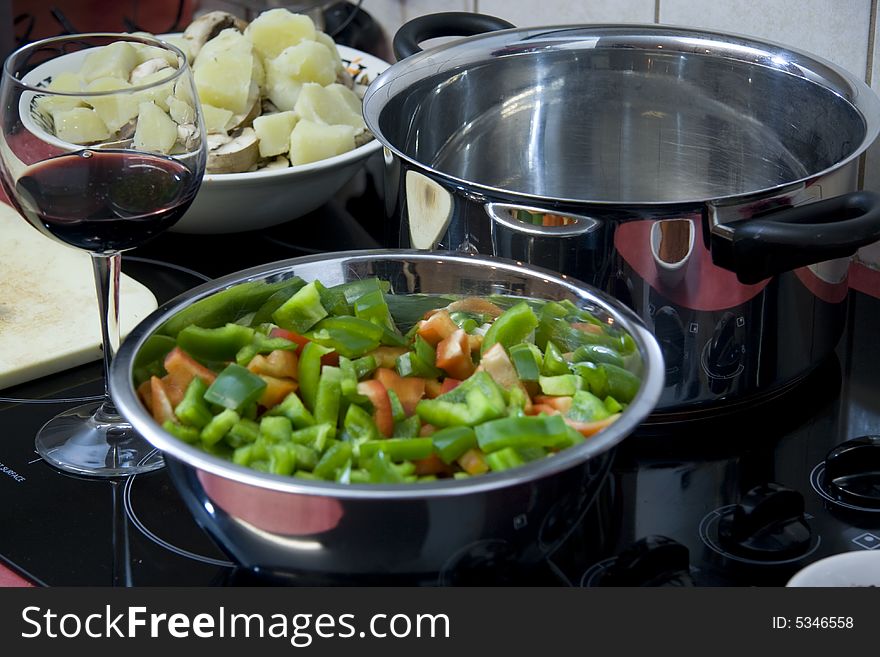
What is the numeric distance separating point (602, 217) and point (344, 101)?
0.50 meters

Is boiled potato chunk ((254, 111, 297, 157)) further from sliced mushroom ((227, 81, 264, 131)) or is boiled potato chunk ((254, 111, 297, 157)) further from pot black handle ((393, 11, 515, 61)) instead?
pot black handle ((393, 11, 515, 61))

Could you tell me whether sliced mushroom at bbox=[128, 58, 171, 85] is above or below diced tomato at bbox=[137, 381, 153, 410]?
above

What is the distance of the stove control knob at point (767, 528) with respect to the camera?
74cm

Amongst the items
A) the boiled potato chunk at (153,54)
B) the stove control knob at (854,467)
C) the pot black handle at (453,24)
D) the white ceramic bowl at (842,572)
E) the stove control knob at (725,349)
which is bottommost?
the stove control knob at (854,467)

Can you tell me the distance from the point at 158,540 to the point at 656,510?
0.35 m

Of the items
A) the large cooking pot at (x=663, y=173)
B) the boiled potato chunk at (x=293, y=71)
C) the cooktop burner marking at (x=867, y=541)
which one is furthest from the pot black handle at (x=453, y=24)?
the cooktop burner marking at (x=867, y=541)

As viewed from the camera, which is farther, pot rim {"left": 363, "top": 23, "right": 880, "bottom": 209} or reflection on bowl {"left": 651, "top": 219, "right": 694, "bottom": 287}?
pot rim {"left": 363, "top": 23, "right": 880, "bottom": 209}

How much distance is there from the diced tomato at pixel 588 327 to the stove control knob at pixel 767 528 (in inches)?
5.9

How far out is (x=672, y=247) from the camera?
795 millimetres

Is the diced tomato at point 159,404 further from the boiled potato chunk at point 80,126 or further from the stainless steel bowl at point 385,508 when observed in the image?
the boiled potato chunk at point 80,126

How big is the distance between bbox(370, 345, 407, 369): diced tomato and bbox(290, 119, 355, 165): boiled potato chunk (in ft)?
1.35

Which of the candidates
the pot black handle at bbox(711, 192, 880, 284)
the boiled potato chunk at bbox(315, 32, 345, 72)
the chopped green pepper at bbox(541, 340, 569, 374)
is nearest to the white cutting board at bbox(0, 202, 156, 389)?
the boiled potato chunk at bbox(315, 32, 345, 72)

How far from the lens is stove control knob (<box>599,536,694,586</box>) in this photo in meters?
0.71

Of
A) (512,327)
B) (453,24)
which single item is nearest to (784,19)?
(453,24)
